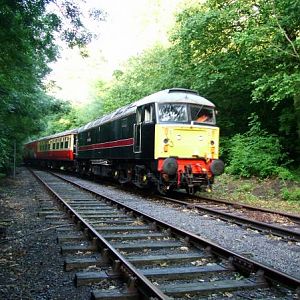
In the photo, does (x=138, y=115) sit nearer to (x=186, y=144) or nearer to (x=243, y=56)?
(x=186, y=144)

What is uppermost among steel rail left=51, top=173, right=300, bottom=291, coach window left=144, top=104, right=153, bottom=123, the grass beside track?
coach window left=144, top=104, right=153, bottom=123

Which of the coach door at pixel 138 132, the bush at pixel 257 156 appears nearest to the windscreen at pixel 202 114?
the coach door at pixel 138 132

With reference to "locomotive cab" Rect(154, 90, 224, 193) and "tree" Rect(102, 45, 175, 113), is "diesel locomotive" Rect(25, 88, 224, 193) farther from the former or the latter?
"tree" Rect(102, 45, 175, 113)

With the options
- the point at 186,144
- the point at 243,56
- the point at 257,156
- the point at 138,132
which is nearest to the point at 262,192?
the point at 257,156

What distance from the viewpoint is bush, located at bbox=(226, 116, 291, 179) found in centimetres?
1673

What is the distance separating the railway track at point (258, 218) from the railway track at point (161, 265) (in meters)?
1.94

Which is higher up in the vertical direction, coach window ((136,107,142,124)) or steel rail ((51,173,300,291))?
coach window ((136,107,142,124))

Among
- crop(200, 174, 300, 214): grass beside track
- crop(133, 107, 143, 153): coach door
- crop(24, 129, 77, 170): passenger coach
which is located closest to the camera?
crop(200, 174, 300, 214): grass beside track

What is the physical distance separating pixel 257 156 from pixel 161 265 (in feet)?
40.6

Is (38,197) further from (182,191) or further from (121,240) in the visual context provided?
(121,240)

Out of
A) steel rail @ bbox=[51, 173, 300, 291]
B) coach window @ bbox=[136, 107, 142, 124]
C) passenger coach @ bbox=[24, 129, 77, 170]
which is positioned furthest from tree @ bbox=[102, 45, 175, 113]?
steel rail @ bbox=[51, 173, 300, 291]

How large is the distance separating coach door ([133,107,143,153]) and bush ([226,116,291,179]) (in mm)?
5184

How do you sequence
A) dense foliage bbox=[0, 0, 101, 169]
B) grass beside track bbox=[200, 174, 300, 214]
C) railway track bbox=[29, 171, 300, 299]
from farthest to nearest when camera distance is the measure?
grass beside track bbox=[200, 174, 300, 214], dense foliage bbox=[0, 0, 101, 169], railway track bbox=[29, 171, 300, 299]

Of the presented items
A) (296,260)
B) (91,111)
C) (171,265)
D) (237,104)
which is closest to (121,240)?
(171,265)
